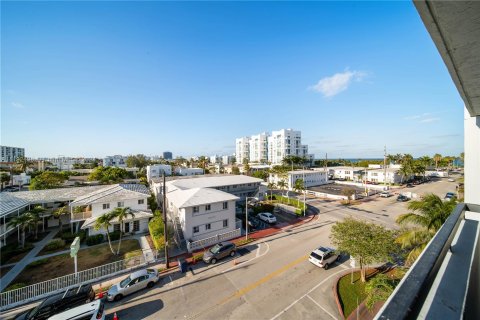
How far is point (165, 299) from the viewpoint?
41.9 feet

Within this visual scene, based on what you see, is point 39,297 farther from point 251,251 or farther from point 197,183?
point 197,183

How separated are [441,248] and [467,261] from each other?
1483 millimetres

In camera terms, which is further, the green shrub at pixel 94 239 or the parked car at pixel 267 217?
the parked car at pixel 267 217

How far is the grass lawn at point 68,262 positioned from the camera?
602 inches

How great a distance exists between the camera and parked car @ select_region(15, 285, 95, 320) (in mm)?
11102

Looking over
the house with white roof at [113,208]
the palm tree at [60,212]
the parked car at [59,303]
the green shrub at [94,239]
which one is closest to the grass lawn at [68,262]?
the green shrub at [94,239]

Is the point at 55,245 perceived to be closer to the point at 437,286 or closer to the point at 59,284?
the point at 59,284

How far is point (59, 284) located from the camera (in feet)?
46.2

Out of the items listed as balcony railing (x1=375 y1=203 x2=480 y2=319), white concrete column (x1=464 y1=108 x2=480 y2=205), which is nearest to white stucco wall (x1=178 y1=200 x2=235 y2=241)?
white concrete column (x1=464 y1=108 x2=480 y2=205)

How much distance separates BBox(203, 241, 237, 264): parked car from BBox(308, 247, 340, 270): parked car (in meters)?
6.81

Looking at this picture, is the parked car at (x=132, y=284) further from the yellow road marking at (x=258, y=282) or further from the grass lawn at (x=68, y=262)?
the grass lawn at (x=68, y=262)

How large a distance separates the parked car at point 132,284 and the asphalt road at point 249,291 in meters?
0.37

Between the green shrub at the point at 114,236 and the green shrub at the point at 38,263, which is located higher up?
the green shrub at the point at 114,236

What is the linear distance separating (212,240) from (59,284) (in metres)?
12.2
